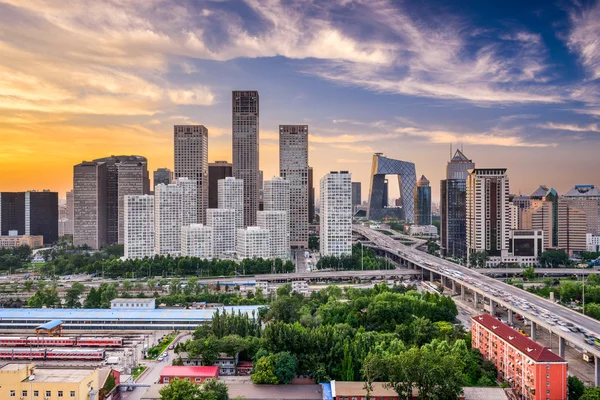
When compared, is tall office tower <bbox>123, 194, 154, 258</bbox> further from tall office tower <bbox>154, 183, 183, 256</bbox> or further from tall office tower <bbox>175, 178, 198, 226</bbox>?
tall office tower <bbox>175, 178, 198, 226</bbox>

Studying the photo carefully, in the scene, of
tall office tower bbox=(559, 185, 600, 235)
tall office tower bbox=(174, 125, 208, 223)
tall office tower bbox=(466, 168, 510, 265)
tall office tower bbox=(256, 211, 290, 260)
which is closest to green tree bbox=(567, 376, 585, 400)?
tall office tower bbox=(466, 168, 510, 265)

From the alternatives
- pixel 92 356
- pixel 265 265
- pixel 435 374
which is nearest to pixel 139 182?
pixel 265 265

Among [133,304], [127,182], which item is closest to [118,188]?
[127,182]

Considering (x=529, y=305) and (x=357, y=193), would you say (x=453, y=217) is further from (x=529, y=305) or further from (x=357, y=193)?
(x=357, y=193)

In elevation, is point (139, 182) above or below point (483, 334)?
above

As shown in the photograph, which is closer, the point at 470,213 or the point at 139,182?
the point at 470,213

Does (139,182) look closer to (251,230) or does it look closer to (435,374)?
(251,230)
